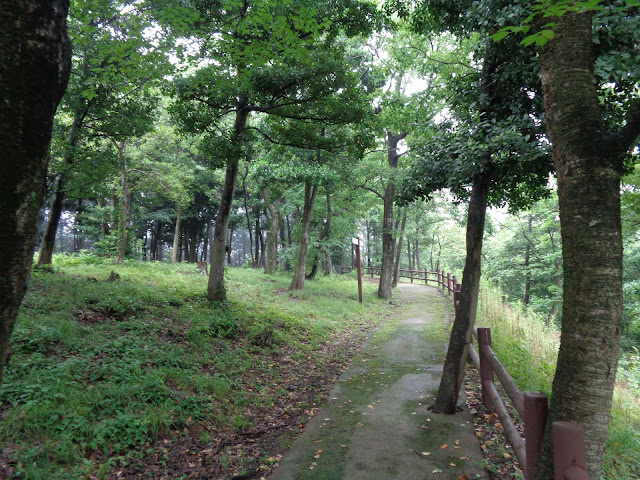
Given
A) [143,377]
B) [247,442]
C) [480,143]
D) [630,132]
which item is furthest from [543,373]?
[143,377]

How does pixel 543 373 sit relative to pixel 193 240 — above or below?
below

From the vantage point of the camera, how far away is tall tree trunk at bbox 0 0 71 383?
59.7 inches

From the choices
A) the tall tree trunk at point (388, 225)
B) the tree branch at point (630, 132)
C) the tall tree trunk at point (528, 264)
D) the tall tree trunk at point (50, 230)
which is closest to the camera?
the tree branch at point (630, 132)

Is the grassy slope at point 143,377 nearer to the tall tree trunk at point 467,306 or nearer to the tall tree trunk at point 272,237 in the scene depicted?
the tall tree trunk at point 467,306

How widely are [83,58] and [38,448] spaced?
898cm

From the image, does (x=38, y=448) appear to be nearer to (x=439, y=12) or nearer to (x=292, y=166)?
(x=439, y=12)

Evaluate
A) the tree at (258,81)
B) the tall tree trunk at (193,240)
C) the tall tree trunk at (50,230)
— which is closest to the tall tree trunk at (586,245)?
the tree at (258,81)

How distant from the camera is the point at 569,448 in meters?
2.00

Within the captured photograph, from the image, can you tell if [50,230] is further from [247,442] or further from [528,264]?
[528,264]

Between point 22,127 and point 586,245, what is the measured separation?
3.15m

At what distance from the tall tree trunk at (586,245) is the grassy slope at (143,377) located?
3264 millimetres

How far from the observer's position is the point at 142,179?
17781mm

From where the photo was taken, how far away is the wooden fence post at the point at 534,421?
244cm

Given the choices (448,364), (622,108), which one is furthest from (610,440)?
(622,108)
